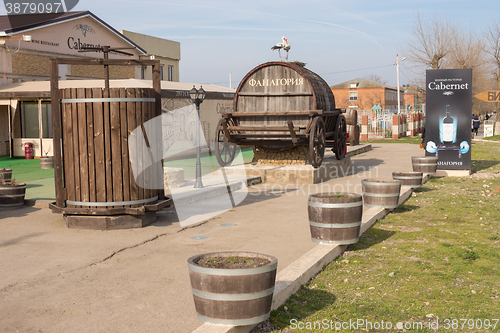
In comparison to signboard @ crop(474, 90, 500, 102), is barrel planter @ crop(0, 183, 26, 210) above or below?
below

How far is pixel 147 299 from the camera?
488 cm

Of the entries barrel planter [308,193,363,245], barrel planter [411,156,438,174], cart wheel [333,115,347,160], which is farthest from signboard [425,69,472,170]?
barrel planter [308,193,363,245]

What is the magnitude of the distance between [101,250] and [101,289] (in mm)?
1633

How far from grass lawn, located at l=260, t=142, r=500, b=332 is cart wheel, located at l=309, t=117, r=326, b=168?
4228 mm

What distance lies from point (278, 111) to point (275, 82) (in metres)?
0.97

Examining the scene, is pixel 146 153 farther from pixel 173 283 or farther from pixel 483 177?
pixel 483 177

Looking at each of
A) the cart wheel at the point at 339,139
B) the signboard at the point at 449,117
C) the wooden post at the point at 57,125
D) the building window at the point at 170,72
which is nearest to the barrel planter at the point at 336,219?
the wooden post at the point at 57,125

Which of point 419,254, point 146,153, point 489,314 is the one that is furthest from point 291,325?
point 146,153

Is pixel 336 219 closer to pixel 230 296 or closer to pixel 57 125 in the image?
pixel 230 296

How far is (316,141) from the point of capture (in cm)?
1335

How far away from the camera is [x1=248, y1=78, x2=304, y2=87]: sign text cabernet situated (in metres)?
14.2

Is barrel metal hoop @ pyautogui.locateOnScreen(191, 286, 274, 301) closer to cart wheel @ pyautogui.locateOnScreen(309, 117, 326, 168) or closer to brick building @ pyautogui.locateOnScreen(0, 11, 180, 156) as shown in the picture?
cart wheel @ pyautogui.locateOnScreen(309, 117, 326, 168)

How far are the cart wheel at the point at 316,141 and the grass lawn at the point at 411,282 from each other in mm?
4228

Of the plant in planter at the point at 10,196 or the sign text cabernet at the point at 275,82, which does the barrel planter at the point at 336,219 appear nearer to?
the plant in planter at the point at 10,196
